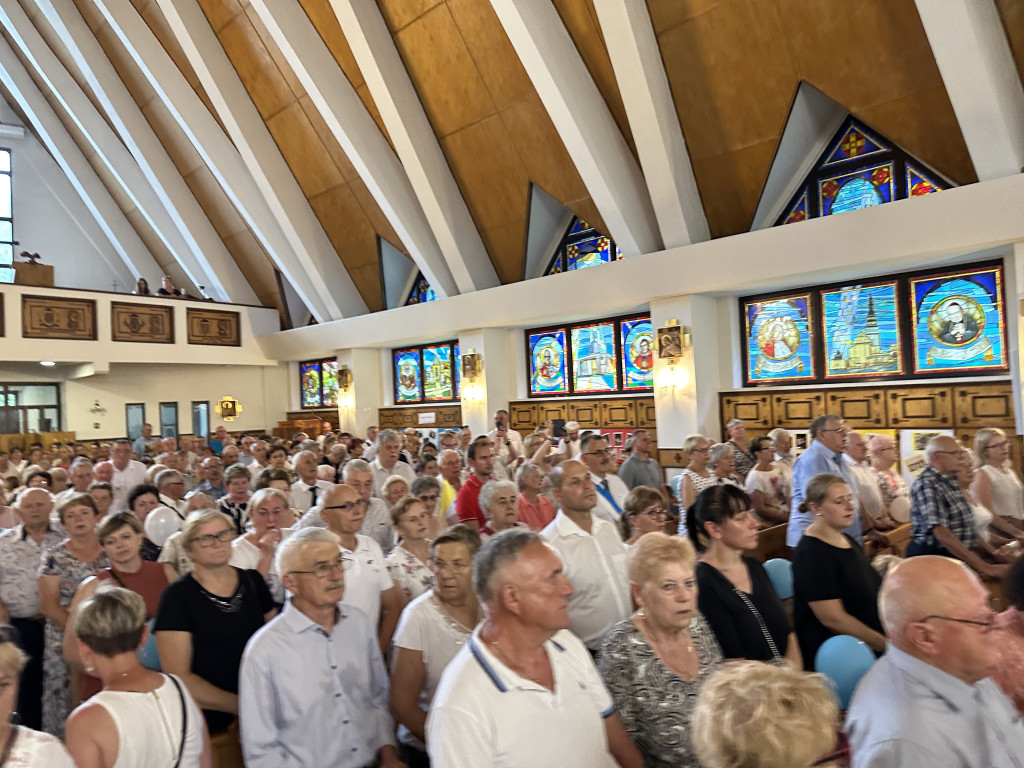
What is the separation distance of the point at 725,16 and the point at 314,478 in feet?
25.4

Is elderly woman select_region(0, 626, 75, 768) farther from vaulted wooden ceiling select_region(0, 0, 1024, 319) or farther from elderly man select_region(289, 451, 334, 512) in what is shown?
vaulted wooden ceiling select_region(0, 0, 1024, 319)

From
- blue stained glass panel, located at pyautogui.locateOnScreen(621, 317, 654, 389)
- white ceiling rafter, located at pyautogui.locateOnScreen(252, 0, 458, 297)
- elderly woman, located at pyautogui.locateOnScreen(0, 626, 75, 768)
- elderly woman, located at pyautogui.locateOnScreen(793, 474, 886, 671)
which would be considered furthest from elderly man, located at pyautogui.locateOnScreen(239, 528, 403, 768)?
white ceiling rafter, located at pyautogui.locateOnScreen(252, 0, 458, 297)

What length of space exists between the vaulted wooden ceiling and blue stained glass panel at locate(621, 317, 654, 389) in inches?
74.8

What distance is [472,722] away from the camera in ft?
6.41

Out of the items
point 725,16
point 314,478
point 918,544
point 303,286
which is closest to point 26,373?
point 303,286

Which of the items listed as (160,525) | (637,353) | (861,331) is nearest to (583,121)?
(637,353)

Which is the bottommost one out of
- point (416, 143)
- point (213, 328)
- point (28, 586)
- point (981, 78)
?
point (28, 586)

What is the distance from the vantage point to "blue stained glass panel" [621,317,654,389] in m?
13.4

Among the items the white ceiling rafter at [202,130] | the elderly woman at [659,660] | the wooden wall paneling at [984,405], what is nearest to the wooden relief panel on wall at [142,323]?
the white ceiling rafter at [202,130]

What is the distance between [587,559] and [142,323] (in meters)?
17.0

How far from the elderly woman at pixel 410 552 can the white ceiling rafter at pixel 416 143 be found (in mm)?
10380

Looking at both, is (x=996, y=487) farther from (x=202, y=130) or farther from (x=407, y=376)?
(x=202, y=130)

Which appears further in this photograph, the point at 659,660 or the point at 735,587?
the point at 735,587

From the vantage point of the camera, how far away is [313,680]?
2.74 m
